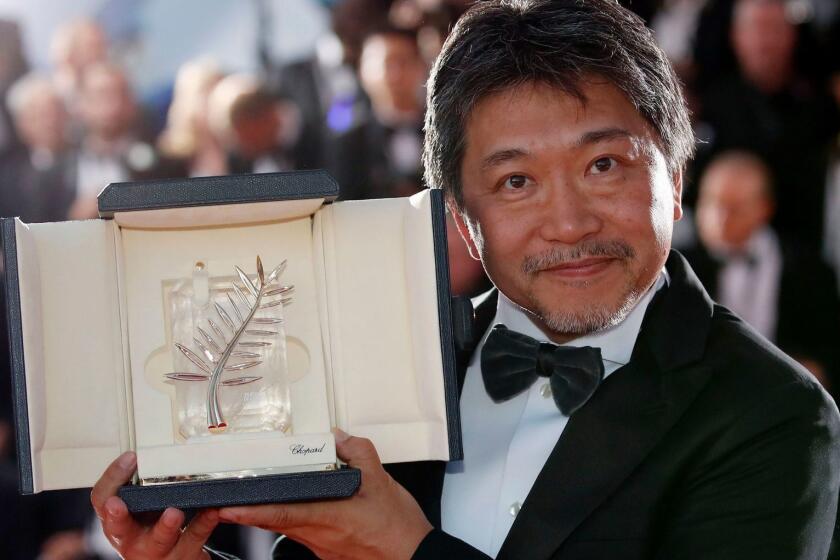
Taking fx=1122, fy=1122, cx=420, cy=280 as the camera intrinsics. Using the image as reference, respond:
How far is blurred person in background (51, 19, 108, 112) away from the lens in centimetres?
432

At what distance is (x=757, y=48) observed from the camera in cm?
407

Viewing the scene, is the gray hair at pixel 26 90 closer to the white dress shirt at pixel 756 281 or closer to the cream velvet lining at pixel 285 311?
the white dress shirt at pixel 756 281

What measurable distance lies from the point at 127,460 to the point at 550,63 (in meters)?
0.94

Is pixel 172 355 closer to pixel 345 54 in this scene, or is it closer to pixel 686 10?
pixel 345 54

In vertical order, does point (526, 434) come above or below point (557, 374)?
below

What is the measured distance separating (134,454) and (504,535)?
63cm

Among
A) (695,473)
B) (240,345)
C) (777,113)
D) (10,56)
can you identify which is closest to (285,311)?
(240,345)

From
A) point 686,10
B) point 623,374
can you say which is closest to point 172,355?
point 623,374

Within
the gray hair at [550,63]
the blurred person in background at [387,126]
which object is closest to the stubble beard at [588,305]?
the gray hair at [550,63]

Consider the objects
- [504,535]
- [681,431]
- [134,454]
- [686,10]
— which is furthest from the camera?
[686,10]

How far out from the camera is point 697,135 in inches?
156

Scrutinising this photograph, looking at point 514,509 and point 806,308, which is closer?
point 514,509

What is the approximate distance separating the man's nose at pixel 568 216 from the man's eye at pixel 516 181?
0.06 m

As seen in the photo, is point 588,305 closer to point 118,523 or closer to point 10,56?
point 118,523
